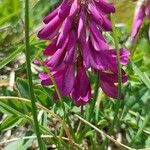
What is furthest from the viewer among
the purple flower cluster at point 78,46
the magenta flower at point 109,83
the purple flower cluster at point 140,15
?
the purple flower cluster at point 140,15

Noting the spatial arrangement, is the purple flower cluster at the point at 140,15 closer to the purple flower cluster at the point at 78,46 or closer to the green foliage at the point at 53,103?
the green foliage at the point at 53,103

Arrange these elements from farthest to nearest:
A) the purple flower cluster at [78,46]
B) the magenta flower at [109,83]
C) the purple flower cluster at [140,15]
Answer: the purple flower cluster at [140,15] → the magenta flower at [109,83] → the purple flower cluster at [78,46]

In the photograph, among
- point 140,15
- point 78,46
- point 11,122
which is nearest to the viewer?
point 78,46

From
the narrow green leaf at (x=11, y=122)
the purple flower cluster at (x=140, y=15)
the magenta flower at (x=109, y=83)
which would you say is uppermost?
the purple flower cluster at (x=140, y=15)

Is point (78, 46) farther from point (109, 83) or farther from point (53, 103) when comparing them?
point (53, 103)

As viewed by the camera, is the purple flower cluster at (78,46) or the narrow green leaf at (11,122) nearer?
the purple flower cluster at (78,46)

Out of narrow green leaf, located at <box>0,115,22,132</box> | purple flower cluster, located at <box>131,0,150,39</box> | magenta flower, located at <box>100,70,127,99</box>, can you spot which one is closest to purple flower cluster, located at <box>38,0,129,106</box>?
magenta flower, located at <box>100,70,127,99</box>

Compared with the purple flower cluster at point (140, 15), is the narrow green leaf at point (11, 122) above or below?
below

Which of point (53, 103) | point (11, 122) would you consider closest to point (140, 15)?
point (53, 103)

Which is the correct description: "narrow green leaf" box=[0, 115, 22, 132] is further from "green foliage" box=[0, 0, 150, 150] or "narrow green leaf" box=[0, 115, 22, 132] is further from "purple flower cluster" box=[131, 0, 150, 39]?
"purple flower cluster" box=[131, 0, 150, 39]

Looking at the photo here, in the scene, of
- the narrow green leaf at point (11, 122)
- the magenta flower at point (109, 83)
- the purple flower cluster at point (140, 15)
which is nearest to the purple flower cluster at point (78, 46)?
the magenta flower at point (109, 83)
